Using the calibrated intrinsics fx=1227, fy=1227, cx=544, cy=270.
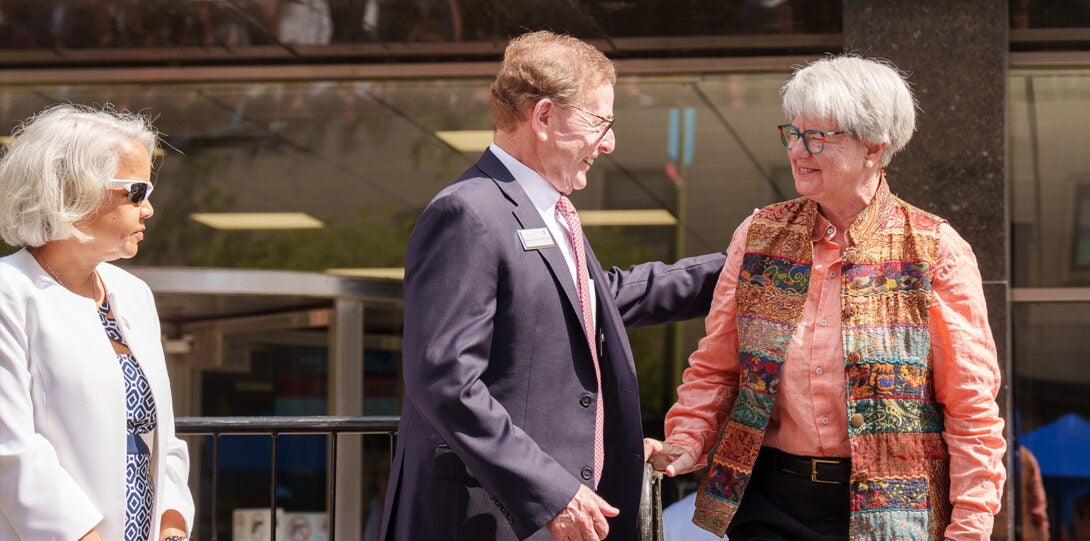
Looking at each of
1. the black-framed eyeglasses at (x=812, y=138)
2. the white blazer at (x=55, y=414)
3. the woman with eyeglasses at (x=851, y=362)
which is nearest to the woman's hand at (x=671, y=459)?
the woman with eyeglasses at (x=851, y=362)

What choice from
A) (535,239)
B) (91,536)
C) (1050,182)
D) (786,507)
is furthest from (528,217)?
(1050,182)

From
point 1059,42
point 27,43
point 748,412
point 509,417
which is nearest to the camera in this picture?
point 509,417

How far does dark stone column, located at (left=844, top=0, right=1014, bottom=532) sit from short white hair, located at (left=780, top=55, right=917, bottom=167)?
→ 10.4ft

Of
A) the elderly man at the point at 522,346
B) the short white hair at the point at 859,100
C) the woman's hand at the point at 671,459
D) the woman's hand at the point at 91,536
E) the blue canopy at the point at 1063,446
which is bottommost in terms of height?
the blue canopy at the point at 1063,446

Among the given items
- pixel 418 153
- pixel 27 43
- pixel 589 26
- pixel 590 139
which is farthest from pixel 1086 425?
pixel 27 43

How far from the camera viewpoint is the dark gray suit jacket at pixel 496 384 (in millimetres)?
2732

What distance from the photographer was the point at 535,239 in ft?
9.79

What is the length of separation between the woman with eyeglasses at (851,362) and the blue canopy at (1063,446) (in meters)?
4.27

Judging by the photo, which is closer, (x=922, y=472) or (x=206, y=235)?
(x=922, y=472)

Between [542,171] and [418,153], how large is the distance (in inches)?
188

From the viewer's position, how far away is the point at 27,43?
754 centimetres

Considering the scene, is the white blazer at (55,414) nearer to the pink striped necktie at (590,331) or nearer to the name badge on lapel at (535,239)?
the name badge on lapel at (535,239)

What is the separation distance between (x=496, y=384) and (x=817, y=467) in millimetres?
808

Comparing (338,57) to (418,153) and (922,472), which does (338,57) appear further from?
(922,472)
